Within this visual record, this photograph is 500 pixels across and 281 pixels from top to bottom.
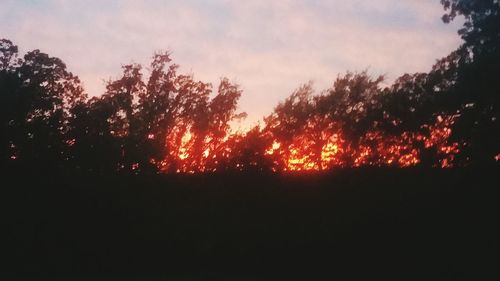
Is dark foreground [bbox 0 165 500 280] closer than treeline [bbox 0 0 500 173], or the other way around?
dark foreground [bbox 0 165 500 280]

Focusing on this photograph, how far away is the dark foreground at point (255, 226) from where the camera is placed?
37.9ft

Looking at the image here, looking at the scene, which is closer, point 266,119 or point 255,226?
point 255,226

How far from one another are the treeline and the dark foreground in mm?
7701

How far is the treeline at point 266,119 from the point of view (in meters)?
20.9

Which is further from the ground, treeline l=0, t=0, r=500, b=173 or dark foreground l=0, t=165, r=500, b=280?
treeline l=0, t=0, r=500, b=173

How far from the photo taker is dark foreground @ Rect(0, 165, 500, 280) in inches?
454

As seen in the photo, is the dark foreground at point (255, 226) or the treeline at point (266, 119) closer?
the dark foreground at point (255, 226)

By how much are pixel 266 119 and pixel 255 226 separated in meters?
25.0

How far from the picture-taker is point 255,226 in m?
12.8

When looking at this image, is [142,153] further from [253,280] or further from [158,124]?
[253,280]

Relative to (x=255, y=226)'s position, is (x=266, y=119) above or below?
above

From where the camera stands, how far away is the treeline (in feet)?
68.6

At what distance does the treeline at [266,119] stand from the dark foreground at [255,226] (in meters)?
7.70

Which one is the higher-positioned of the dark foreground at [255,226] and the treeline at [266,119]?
the treeline at [266,119]
